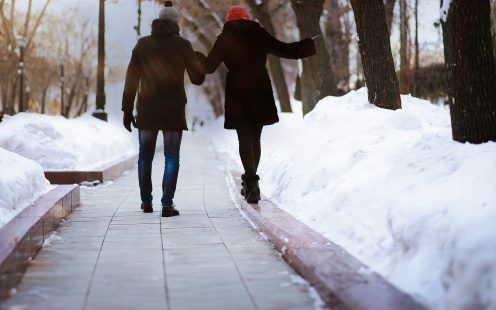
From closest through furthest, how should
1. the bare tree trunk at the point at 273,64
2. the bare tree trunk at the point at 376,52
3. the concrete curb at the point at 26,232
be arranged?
the concrete curb at the point at 26,232 → the bare tree trunk at the point at 376,52 → the bare tree trunk at the point at 273,64

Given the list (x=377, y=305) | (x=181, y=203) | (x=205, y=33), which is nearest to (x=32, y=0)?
(x=205, y=33)

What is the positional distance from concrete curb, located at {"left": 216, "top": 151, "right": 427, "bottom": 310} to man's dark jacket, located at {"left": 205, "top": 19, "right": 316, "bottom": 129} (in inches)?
49.0

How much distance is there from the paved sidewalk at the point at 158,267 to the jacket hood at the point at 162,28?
1.90 meters

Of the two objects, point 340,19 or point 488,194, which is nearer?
point 488,194

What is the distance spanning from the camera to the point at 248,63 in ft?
24.1

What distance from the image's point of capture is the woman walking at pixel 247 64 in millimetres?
7348

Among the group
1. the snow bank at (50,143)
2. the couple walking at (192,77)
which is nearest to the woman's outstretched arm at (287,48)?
the couple walking at (192,77)

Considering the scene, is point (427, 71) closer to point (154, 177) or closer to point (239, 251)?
point (154, 177)

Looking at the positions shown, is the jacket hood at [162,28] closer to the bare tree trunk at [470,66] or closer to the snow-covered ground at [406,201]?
the snow-covered ground at [406,201]

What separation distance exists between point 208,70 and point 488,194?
12.9 feet

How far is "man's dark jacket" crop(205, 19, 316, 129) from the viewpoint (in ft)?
24.1

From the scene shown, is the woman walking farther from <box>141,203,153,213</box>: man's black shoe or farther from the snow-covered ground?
<box>141,203,153,213</box>: man's black shoe

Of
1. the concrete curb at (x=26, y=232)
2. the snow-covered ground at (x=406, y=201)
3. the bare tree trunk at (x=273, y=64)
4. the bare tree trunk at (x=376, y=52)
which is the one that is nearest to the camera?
the snow-covered ground at (x=406, y=201)

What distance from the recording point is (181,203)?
28.9 ft
